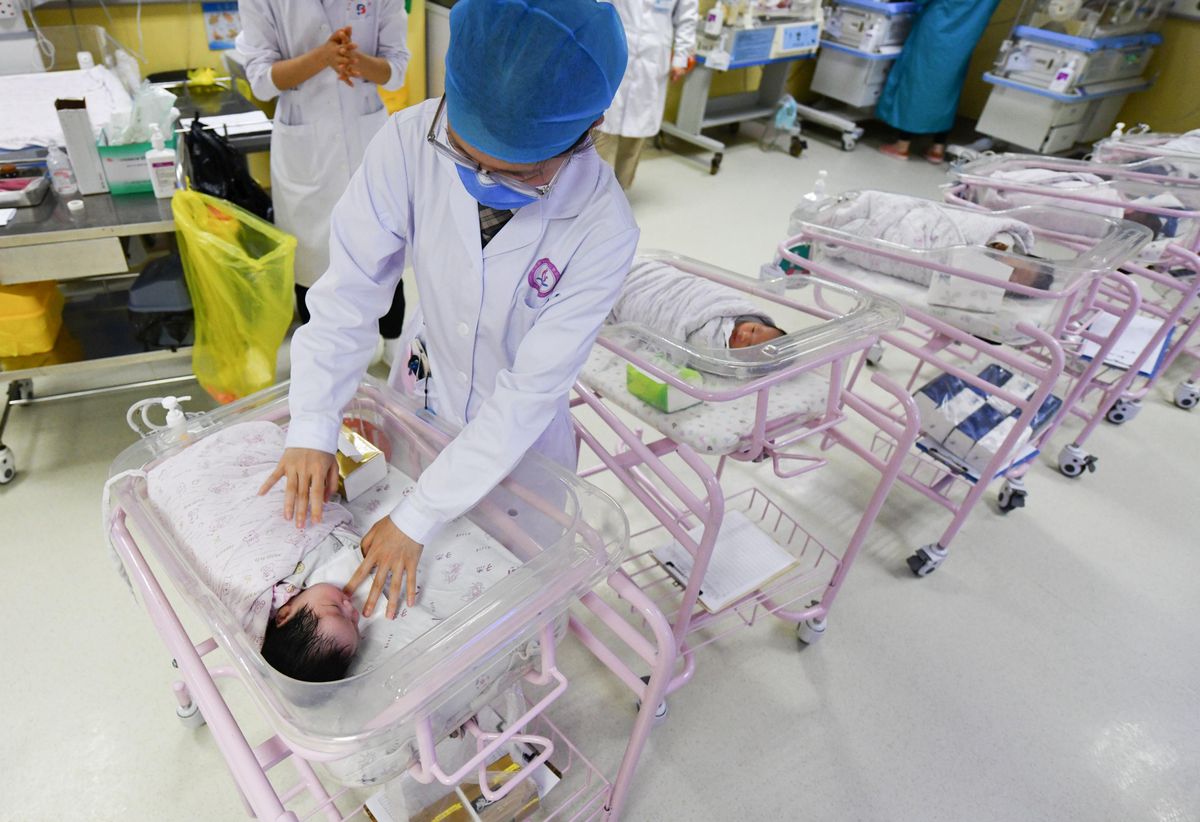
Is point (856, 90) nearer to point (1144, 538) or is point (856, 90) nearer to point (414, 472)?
point (1144, 538)

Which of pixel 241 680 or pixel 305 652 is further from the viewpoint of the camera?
pixel 305 652

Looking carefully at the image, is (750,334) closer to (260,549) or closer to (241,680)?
(260,549)

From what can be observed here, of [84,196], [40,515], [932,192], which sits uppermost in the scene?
[84,196]

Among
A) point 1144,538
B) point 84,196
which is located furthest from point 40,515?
point 1144,538

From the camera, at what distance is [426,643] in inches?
32.1

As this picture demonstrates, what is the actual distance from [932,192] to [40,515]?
192 inches

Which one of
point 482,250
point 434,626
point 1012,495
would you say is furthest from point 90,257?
point 1012,495

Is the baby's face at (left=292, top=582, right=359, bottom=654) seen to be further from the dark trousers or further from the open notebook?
the dark trousers

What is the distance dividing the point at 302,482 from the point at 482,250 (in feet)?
1.36

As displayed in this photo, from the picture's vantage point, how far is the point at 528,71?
0.81m

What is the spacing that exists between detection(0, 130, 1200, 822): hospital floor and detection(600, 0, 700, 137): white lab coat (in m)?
2.21

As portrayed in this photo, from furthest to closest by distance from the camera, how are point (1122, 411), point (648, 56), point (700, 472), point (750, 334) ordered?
point (648, 56) → point (1122, 411) → point (750, 334) → point (700, 472)

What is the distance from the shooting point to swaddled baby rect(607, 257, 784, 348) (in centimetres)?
150

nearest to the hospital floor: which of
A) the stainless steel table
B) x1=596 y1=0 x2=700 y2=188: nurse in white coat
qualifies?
the stainless steel table
